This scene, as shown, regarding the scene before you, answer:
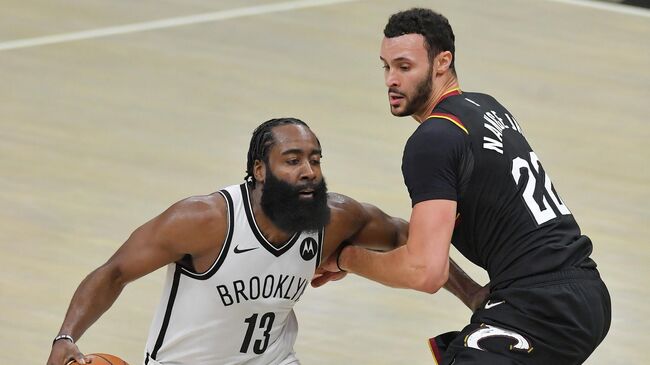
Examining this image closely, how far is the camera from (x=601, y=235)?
902 centimetres

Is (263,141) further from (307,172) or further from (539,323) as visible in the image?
(539,323)

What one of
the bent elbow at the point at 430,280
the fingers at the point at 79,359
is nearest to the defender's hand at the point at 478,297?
the bent elbow at the point at 430,280

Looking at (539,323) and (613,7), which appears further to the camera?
(613,7)

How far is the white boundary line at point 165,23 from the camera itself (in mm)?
12461

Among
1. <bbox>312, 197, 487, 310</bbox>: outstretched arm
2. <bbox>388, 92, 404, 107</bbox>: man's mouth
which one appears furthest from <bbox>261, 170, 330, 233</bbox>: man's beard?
<bbox>388, 92, 404, 107</bbox>: man's mouth

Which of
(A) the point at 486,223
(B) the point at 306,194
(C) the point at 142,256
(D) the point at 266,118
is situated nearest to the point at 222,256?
(C) the point at 142,256

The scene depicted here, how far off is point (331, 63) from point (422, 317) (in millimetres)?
4676

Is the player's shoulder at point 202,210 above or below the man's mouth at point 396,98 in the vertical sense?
below

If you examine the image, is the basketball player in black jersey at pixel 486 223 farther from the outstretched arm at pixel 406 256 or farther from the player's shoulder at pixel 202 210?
the player's shoulder at pixel 202 210

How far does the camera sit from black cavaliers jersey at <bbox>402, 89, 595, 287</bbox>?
5.09 m

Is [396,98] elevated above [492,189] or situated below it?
above

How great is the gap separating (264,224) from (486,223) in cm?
87

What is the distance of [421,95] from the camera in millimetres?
5328

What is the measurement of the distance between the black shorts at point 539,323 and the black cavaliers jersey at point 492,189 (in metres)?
0.06
